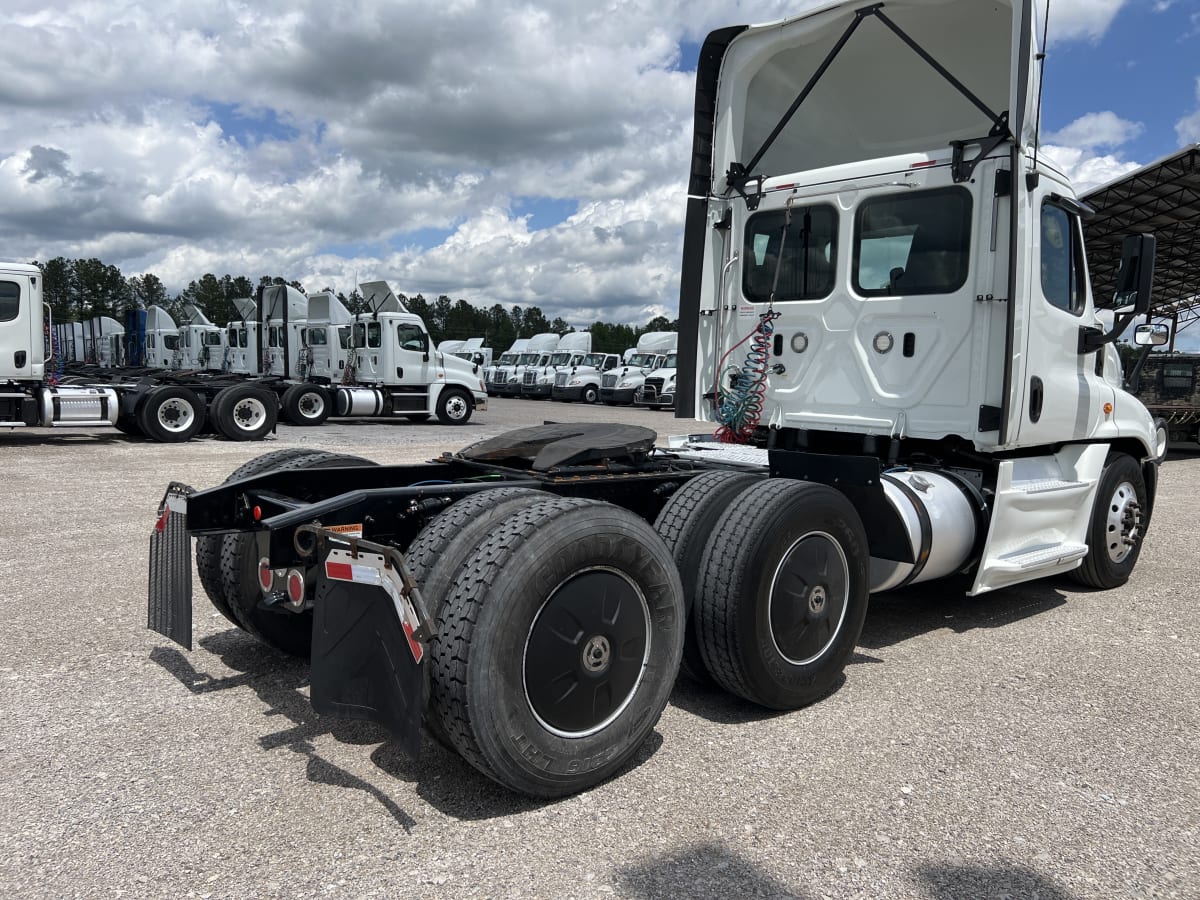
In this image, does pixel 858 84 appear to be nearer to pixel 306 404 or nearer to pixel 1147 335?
pixel 1147 335

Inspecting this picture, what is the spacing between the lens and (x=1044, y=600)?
6148 mm

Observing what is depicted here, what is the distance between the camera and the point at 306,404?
20797mm

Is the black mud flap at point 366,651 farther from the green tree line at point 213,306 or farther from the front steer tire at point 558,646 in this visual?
the green tree line at point 213,306

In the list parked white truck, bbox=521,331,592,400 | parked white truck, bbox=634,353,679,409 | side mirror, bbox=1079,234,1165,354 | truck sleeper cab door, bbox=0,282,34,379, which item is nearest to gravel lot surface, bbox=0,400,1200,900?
side mirror, bbox=1079,234,1165,354

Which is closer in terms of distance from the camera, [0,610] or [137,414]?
[0,610]

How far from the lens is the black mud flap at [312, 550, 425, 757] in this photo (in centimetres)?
277

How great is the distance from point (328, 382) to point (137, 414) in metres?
7.61

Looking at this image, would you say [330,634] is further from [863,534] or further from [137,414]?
[137,414]

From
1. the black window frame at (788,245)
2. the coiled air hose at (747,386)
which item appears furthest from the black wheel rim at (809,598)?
the black window frame at (788,245)

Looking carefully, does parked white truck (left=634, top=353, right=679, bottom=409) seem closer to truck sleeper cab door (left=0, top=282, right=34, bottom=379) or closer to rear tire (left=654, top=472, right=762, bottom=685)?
truck sleeper cab door (left=0, top=282, right=34, bottom=379)

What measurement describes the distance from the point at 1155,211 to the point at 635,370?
18.1m

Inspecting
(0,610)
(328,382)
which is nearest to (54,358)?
(328,382)

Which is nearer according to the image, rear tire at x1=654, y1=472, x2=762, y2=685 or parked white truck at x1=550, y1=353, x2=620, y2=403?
rear tire at x1=654, y1=472, x2=762, y2=685

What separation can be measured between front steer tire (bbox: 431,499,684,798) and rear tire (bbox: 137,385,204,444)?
48.6 feet
